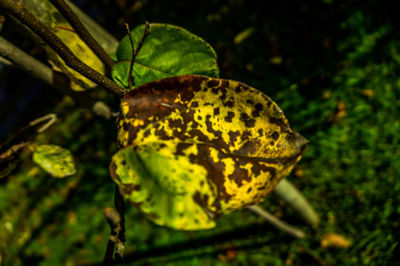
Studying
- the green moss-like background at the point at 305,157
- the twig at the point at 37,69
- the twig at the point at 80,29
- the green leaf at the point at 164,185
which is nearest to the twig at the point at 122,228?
the green leaf at the point at 164,185

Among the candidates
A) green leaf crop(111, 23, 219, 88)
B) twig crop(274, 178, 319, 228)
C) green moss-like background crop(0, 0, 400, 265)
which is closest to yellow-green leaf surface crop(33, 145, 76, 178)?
green leaf crop(111, 23, 219, 88)

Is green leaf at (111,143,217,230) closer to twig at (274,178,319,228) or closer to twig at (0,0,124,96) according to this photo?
twig at (0,0,124,96)

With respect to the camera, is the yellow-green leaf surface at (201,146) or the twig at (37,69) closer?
the yellow-green leaf surface at (201,146)

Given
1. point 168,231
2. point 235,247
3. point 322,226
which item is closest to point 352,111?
point 322,226

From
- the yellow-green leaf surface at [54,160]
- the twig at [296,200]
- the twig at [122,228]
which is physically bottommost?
the twig at [296,200]

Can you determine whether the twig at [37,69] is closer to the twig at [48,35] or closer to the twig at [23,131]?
the twig at [23,131]

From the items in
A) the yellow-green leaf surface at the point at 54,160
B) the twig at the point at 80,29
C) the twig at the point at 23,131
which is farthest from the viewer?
the twig at the point at 23,131

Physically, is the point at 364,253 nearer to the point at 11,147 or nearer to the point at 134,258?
the point at 134,258

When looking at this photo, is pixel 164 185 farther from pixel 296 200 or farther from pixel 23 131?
pixel 296 200
